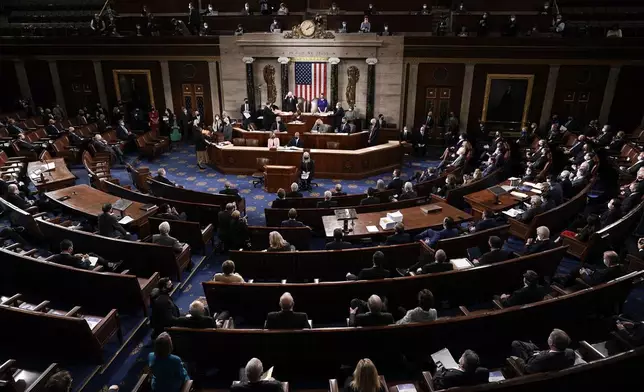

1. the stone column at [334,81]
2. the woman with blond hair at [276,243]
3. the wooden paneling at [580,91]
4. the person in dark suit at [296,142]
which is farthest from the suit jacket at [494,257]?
the wooden paneling at [580,91]

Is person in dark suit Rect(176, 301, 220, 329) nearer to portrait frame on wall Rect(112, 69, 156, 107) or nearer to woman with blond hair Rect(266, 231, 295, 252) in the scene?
woman with blond hair Rect(266, 231, 295, 252)

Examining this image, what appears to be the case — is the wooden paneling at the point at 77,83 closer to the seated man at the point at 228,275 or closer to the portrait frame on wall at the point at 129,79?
the portrait frame on wall at the point at 129,79

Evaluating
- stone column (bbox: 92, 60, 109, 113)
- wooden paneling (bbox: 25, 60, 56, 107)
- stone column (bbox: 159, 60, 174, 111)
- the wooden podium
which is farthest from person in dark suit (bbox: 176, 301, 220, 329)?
wooden paneling (bbox: 25, 60, 56, 107)

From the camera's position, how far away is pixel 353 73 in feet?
53.8

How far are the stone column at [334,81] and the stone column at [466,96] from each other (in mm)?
4572

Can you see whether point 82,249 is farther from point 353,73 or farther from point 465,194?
point 353,73

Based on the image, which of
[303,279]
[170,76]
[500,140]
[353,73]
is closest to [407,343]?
[303,279]

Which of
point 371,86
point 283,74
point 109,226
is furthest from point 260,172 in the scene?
point 371,86

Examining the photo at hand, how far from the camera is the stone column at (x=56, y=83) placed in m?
18.1

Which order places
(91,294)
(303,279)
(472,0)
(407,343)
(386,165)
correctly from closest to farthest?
(407,343)
(91,294)
(303,279)
(386,165)
(472,0)

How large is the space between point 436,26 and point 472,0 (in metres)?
2.47

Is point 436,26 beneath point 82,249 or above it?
above

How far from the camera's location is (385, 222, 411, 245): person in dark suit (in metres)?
7.19

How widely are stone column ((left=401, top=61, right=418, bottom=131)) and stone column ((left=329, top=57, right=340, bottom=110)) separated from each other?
8.60 ft
